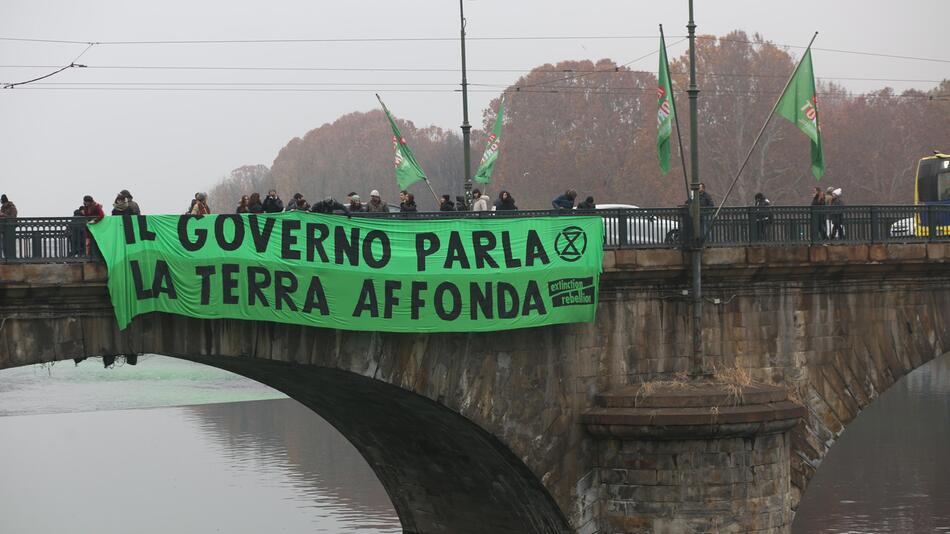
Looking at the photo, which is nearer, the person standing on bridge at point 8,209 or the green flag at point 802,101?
the person standing on bridge at point 8,209

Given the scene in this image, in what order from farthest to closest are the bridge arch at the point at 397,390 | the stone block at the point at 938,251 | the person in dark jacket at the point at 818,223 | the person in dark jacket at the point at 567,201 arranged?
the stone block at the point at 938,251 < the person in dark jacket at the point at 818,223 < the person in dark jacket at the point at 567,201 < the bridge arch at the point at 397,390

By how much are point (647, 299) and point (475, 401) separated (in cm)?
314

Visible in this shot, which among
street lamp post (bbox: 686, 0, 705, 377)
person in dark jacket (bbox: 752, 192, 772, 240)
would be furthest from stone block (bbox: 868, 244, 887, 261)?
street lamp post (bbox: 686, 0, 705, 377)

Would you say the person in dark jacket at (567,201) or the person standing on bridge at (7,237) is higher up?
the person in dark jacket at (567,201)

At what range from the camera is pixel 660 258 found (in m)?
19.9

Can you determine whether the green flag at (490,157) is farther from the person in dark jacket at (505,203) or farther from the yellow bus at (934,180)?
the yellow bus at (934,180)

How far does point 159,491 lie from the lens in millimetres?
34094

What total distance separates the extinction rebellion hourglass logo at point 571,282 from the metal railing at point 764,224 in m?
0.38

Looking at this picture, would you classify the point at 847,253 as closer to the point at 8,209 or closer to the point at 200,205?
the point at 200,205

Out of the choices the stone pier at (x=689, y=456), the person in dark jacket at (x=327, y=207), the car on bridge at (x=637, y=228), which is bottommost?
the stone pier at (x=689, y=456)

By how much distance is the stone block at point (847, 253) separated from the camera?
21.0 m

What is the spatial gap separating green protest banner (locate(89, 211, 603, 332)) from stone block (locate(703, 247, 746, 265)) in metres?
1.81

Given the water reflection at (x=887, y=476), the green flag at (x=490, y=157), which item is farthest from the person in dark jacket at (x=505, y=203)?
the water reflection at (x=887, y=476)

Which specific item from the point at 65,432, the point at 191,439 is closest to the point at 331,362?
the point at 191,439
